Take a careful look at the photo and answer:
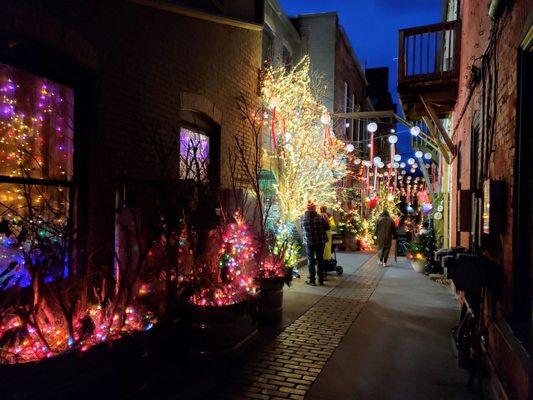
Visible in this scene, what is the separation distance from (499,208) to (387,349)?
235 centimetres

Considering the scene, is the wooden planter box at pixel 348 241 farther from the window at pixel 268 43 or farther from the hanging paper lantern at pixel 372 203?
the window at pixel 268 43

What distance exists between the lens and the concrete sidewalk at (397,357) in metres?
4.36

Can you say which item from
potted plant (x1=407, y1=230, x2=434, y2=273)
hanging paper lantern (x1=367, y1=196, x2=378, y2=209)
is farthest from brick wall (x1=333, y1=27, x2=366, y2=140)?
potted plant (x1=407, y1=230, x2=434, y2=273)

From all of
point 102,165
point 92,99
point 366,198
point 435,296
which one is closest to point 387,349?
point 435,296

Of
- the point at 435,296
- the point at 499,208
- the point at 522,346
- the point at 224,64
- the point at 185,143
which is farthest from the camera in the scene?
the point at 435,296

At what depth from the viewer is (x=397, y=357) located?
17.4 feet

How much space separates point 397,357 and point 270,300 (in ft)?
6.37

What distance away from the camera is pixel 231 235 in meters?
5.57

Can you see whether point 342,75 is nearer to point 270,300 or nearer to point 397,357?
point 270,300

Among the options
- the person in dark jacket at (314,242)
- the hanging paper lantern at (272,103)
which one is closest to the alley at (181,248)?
the person in dark jacket at (314,242)

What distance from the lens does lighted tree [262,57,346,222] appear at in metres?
11.3

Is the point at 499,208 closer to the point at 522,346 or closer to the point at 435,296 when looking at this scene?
the point at 522,346

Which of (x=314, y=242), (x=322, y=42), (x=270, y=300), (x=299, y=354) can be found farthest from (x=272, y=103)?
(x=322, y=42)

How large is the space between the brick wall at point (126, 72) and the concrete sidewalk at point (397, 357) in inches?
119
